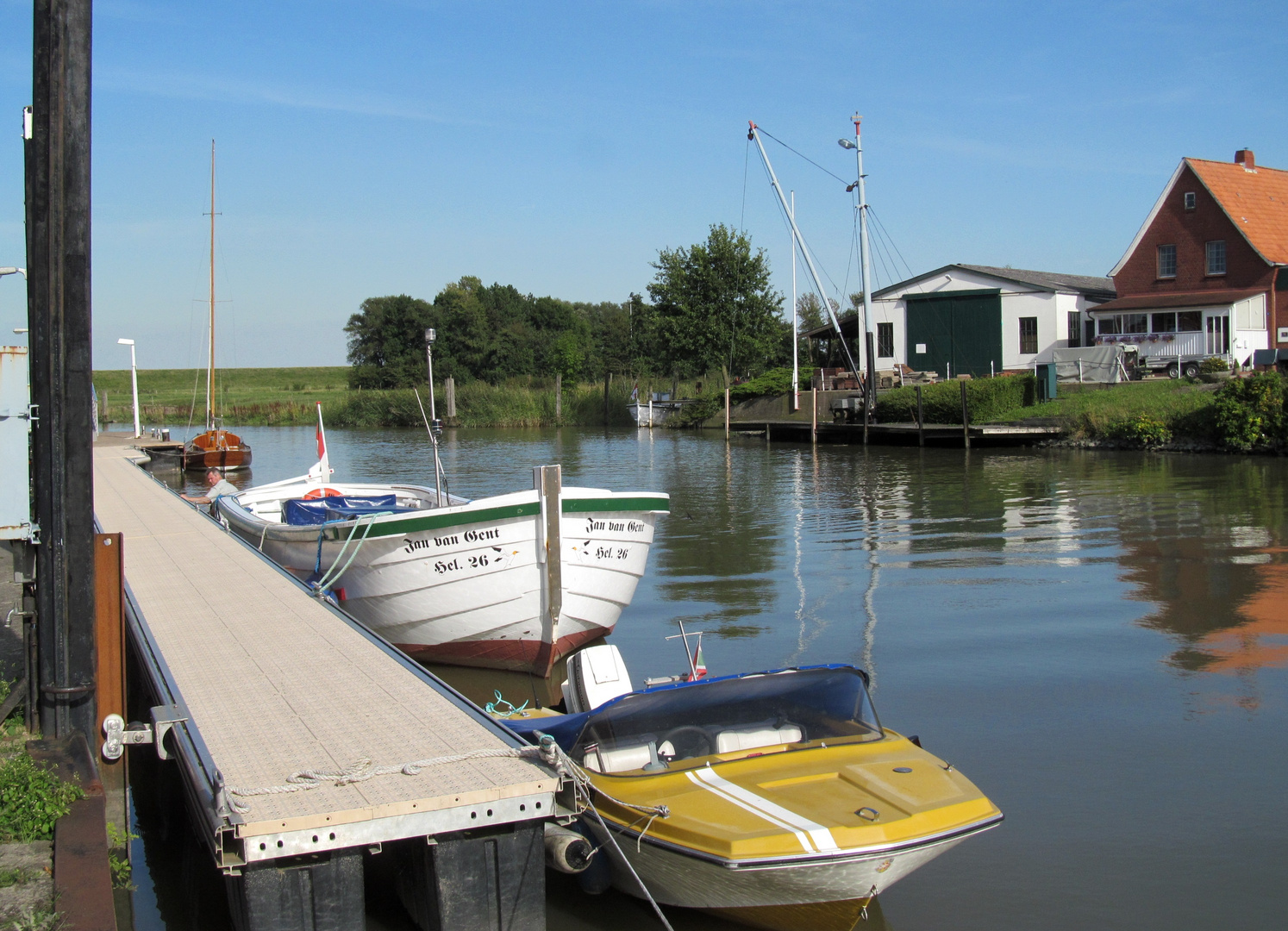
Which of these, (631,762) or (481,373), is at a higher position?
(481,373)

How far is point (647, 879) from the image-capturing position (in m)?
5.51

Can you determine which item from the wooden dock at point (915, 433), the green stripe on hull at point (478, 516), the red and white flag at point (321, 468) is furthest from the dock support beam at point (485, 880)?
the wooden dock at point (915, 433)

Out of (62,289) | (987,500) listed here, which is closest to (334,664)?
(62,289)

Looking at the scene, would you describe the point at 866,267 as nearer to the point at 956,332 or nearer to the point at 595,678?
the point at 956,332

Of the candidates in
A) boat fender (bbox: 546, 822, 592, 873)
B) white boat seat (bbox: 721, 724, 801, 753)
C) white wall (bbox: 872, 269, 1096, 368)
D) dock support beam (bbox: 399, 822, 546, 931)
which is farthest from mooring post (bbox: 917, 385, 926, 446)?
dock support beam (bbox: 399, 822, 546, 931)

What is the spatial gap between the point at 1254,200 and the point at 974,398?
14.4 meters

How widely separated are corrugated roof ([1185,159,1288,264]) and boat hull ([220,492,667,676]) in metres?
37.6

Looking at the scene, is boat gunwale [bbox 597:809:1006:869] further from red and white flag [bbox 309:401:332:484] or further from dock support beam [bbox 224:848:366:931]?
red and white flag [bbox 309:401:332:484]

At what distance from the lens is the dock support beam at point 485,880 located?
5000 millimetres

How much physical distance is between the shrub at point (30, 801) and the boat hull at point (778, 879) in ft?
8.05

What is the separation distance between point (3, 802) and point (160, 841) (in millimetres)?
2097

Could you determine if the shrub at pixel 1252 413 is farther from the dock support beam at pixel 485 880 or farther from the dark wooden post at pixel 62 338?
the dark wooden post at pixel 62 338

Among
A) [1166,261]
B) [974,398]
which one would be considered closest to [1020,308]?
[1166,261]

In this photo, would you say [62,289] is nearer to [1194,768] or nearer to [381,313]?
[1194,768]
